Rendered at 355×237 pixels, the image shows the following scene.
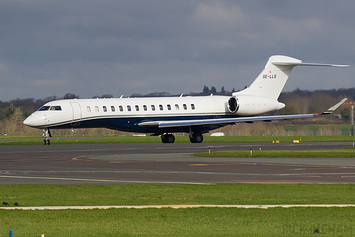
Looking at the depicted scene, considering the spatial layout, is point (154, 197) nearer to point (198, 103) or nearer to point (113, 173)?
point (113, 173)

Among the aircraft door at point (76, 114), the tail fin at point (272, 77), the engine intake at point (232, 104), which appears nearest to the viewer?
the aircraft door at point (76, 114)

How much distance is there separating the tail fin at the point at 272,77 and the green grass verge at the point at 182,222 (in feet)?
158

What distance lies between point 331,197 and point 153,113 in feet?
134

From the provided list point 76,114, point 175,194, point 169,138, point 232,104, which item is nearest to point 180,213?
point 175,194

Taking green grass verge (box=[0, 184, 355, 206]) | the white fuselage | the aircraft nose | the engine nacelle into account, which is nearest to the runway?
green grass verge (box=[0, 184, 355, 206])

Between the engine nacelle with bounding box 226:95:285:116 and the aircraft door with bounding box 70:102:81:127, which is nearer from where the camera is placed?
the aircraft door with bounding box 70:102:81:127

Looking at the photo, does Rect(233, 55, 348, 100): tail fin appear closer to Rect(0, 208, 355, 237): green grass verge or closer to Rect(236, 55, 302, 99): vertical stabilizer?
Rect(236, 55, 302, 99): vertical stabilizer

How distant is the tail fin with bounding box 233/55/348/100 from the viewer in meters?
60.8

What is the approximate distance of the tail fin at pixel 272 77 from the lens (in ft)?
199

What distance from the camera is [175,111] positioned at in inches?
2231

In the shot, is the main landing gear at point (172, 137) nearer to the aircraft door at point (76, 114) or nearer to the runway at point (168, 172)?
the aircraft door at point (76, 114)

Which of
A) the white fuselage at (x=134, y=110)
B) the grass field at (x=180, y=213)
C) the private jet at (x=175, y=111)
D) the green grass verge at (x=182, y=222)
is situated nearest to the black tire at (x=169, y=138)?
the private jet at (x=175, y=111)

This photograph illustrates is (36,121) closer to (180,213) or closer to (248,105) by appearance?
(248,105)

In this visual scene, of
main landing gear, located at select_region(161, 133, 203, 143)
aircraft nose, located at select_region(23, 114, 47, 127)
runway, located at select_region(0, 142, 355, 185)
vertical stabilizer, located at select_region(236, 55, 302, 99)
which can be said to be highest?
vertical stabilizer, located at select_region(236, 55, 302, 99)
